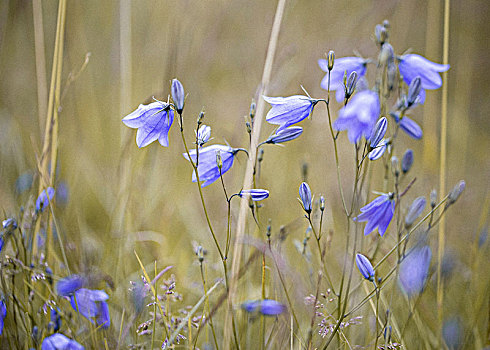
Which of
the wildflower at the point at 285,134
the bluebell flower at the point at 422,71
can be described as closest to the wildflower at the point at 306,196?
the wildflower at the point at 285,134

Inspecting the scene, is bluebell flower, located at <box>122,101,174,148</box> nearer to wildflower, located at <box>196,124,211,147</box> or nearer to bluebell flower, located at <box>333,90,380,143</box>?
wildflower, located at <box>196,124,211,147</box>

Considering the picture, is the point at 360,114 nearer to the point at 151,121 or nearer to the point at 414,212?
the point at 414,212

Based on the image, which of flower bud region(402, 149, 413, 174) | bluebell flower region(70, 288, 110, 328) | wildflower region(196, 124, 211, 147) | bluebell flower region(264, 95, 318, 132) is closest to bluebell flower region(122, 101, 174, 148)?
wildflower region(196, 124, 211, 147)

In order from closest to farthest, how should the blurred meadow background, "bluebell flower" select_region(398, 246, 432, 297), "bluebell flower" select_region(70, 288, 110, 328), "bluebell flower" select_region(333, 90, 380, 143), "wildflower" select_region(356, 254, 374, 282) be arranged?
"bluebell flower" select_region(333, 90, 380, 143)
"wildflower" select_region(356, 254, 374, 282)
"bluebell flower" select_region(70, 288, 110, 328)
"bluebell flower" select_region(398, 246, 432, 297)
the blurred meadow background

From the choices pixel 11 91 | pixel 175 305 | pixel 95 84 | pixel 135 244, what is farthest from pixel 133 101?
pixel 175 305

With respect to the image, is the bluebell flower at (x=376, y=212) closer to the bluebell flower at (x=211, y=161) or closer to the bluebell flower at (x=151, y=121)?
the bluebell flower at (x=211, y=161)

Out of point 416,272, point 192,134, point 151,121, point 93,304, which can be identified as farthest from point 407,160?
point 192,134
